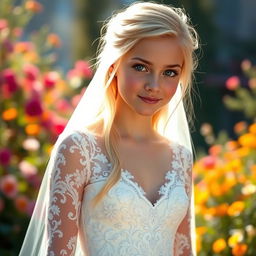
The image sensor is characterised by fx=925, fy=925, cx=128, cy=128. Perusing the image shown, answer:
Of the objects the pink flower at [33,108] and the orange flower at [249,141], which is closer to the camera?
the orange flower at [249,141]

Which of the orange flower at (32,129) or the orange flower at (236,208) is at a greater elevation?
the orange flower at (32,129)

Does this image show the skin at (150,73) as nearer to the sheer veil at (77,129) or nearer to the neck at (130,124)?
the neck at (130,124)

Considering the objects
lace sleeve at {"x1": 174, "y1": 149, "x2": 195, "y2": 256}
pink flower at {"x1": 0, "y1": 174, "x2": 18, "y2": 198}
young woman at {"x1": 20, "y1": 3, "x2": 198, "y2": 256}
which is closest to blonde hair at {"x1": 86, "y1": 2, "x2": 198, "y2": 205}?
young woman at {"x1": 20, "y1": 3, "x2": 198, "y2": 256}

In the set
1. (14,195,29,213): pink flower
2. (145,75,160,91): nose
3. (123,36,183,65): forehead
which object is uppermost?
(123,36,183,65): forehead

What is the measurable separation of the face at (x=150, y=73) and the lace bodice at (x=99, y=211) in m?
0.19

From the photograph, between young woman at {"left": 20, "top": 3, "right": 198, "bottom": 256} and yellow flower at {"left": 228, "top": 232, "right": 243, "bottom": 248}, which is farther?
yellow flower at {"left": 228, "top": 232, "right": 243, "bottom": 248}

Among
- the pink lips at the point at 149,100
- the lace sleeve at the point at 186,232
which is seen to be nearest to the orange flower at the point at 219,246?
the lace sleeve at the point at 186,232

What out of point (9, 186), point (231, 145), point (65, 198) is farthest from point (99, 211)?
point (231, 145)

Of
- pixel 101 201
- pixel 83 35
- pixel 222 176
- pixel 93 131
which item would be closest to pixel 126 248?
pixel 101 201

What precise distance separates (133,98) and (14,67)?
3328mm

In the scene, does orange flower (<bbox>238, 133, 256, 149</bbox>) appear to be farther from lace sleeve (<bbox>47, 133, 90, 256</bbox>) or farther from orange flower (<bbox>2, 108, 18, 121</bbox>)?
lace sleeve (<bbox>47, 133, 90, 256</bbox>)

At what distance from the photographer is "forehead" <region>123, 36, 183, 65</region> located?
9.71 feet

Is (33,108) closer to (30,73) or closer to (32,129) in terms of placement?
(32,129)

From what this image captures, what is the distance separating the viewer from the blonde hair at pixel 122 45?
9.71ft
